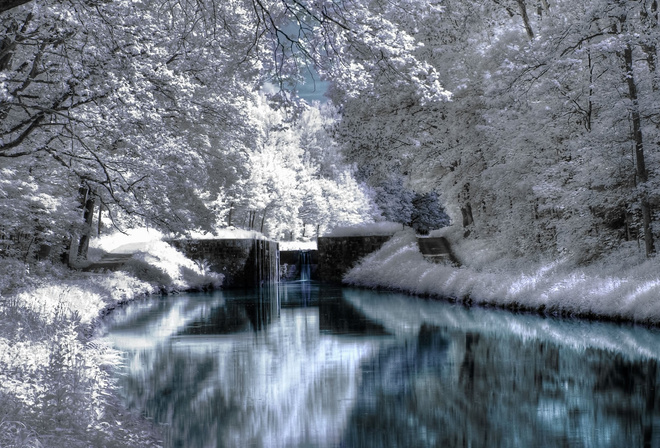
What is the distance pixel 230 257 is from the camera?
107ft

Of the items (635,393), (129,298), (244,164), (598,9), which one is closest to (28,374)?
(635,393)

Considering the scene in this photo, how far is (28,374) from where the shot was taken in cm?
721

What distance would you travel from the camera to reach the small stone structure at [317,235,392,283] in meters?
34.3

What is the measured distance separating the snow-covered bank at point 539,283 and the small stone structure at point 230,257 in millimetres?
6135

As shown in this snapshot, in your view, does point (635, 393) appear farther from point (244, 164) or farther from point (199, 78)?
point (244, 164)

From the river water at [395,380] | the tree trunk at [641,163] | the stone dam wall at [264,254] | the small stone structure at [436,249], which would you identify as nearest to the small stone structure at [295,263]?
the stone dam wall at [264,254]

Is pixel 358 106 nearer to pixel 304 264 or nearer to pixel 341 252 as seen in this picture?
pixel 341 252

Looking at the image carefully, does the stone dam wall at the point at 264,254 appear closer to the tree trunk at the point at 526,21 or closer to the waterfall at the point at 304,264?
the waterfall at the point at 304,264

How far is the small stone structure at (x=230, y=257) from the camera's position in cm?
3212

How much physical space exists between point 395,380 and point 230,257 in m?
22.9

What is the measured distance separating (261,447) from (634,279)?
35.4 ft

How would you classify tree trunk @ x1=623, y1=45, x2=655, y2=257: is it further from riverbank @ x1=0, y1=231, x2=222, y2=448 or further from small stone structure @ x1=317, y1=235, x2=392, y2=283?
small stone structure @ x1=317, y1=235, x2=392, y2=283

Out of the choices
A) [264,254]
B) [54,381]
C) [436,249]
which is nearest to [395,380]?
[54,381]

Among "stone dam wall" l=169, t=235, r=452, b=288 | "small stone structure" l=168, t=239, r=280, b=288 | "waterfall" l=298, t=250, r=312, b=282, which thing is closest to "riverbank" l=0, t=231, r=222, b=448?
"small stone structure" l=168, t=239, r=280, b=288
